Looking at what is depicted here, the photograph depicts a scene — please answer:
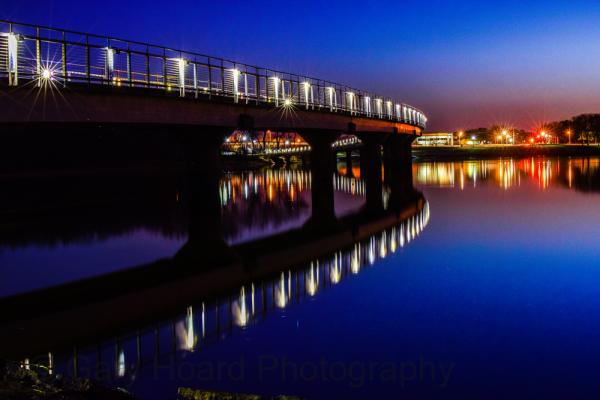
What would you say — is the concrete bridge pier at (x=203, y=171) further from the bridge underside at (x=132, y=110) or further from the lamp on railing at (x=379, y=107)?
the lamp on railing at (x=379, y=107)

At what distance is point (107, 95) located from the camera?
22.3 m

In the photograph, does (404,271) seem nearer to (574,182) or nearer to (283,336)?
(283,336)

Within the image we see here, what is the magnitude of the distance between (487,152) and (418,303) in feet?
464

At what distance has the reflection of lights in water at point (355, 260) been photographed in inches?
739

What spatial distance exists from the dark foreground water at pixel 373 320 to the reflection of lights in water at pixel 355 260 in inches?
2.9

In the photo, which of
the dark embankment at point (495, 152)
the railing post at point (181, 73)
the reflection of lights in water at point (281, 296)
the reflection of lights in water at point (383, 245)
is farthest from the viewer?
the dark embankment at point (495, 152)

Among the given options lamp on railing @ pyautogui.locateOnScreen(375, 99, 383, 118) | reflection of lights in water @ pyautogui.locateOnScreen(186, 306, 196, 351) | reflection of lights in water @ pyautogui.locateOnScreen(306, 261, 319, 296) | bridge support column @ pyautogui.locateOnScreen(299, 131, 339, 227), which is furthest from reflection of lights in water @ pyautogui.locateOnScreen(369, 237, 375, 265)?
lamp on railing @ pyautogui.locateOnScreen(375, 99, 383, 118)

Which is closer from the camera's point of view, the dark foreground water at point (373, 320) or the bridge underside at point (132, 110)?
the dark foreground water at point (373, 320)

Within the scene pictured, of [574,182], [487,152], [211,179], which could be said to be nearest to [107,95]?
[211,179]

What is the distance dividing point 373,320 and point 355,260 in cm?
763

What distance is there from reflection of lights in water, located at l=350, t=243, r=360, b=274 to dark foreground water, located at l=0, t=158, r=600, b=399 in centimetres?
7

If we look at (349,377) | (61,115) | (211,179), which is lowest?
(349,377)

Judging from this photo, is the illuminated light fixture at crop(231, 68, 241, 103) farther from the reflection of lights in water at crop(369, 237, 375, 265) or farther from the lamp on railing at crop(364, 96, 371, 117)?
the lamp on railing at crop(364, 96, 371, 117)

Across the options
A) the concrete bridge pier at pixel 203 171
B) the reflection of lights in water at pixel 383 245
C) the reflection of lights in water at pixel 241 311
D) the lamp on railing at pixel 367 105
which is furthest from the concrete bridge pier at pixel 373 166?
the reflection of lights in water at pixel 241 311
